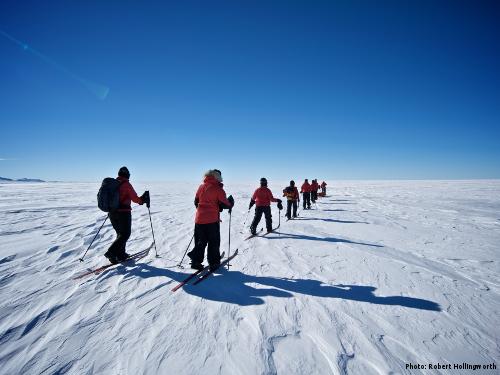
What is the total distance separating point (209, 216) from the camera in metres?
4.62

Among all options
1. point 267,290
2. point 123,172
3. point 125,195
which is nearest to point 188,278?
point 267,290

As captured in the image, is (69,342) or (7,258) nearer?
(69,342)

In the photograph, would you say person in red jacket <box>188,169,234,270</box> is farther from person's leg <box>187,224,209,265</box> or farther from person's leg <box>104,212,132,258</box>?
person's leg <box>104,212,132,258</box>

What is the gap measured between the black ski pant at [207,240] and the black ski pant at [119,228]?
60.1 inches

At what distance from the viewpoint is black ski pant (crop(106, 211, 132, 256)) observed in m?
5.00

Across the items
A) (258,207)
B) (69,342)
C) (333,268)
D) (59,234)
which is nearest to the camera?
(69,342)

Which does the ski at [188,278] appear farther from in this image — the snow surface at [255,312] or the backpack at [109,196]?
the backpack at [109,196]

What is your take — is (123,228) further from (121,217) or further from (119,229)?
(121,217)

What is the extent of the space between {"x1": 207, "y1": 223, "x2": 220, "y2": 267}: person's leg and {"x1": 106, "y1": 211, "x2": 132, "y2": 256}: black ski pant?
1.76m

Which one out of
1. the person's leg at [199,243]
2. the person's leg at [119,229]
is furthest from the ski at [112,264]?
the person's leg at [199,243]

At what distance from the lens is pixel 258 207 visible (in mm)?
8188

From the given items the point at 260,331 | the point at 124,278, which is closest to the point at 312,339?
the point at 260,331

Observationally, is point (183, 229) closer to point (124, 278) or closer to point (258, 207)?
point (258, 207)

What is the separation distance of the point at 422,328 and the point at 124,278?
469cm
